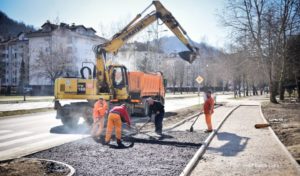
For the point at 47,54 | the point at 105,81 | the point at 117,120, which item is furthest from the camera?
the point at 47,54

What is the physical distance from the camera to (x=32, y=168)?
23.5 feet

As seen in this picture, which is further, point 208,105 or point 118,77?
point 118,77

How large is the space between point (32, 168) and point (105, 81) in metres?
10.8

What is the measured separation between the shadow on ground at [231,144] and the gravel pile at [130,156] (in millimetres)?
809

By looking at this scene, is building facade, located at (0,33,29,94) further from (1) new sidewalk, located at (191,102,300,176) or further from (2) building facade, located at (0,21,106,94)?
(1) new sidewalk, located at (191,102,300,176)

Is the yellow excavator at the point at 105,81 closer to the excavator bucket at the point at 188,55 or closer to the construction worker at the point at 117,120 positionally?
the excavator bucket at the point at 188,55

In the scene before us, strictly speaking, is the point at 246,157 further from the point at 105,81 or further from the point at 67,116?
the point at 105,81

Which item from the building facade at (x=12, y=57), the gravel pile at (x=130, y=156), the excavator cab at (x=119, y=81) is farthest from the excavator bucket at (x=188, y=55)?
the building facade at (x=12, y=57)

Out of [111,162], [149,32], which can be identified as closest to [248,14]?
[149,32]

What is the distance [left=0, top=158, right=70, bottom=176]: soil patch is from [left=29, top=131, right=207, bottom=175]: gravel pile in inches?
15.4

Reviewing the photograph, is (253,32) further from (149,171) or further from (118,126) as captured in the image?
(149,171)

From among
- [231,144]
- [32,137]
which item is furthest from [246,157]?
[32,137]

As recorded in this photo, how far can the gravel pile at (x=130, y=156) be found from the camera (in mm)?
7457

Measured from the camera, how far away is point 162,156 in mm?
9016
